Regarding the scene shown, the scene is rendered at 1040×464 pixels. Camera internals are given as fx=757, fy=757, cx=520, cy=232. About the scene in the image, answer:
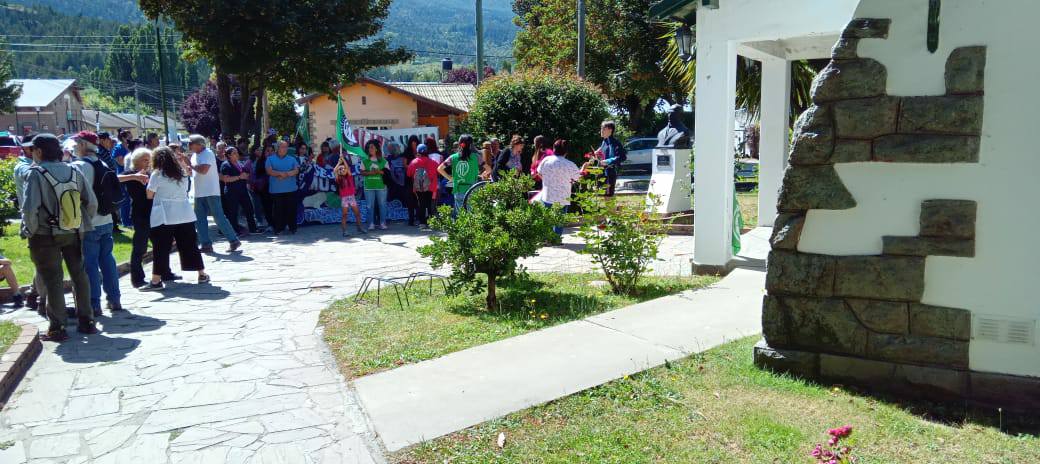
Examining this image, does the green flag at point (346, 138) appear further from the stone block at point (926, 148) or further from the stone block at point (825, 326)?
the stone block at point (926, 148)

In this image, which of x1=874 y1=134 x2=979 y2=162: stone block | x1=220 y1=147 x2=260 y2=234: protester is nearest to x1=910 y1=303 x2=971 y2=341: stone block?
x1=874 y1=134 x2=979 y2=162: stone block

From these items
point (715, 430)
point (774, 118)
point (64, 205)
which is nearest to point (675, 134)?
point (774, 118)

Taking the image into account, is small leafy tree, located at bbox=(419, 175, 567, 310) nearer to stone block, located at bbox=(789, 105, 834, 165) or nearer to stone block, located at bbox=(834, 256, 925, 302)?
stone block, located at bbox=(789, 105, 834, 165)

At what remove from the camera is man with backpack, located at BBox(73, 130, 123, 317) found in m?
7.41

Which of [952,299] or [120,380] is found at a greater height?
[952,299]

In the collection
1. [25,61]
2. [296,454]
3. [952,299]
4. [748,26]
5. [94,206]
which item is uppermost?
[25,61]

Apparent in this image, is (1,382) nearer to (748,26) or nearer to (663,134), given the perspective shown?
(748,26)

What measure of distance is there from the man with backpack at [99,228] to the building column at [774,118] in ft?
27.7

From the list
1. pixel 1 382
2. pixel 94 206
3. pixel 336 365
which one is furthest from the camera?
pixel 94 206

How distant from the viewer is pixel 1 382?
5301 mm

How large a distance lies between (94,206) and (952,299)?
23.0 feet

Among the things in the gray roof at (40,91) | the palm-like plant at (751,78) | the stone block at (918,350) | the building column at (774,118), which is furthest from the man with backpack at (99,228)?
the gray roof at (40,91)

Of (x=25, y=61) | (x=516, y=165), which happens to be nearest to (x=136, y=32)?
(x=25, y=61)

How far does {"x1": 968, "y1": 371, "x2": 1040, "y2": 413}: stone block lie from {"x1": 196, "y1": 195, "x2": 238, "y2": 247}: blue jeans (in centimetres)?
989
